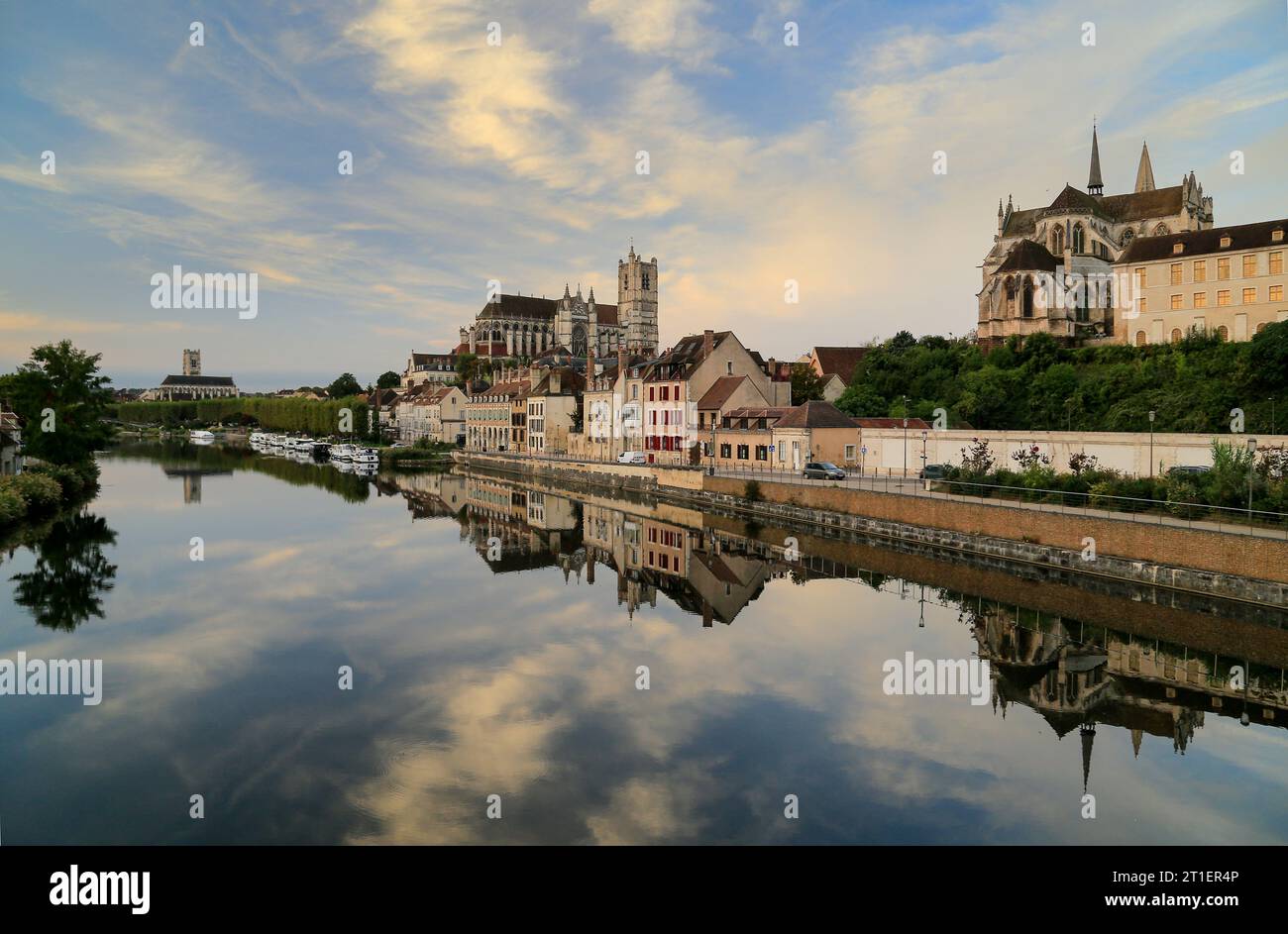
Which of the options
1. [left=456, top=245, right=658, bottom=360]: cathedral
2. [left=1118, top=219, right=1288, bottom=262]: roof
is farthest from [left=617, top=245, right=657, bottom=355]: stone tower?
[left=1118, top=219, right=1288, bottom=262]: roof

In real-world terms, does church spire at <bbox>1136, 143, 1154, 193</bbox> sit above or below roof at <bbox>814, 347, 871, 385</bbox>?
above

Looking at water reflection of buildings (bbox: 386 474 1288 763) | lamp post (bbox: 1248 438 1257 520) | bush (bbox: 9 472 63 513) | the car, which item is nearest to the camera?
water reflection of buildings (bbox: 386 474 1288 763)

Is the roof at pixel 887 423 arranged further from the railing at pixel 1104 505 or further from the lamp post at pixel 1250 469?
the lamp post at pixel 1250 469

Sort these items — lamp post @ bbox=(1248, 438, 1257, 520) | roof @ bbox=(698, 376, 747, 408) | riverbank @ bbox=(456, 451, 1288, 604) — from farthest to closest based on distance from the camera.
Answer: roof @ bbox=(698, 376, 747, 408)
lamp post @ bbox=(1248, 438, 1257, 520)
riverbank @ bbox=(456, 451, 1288, 604)

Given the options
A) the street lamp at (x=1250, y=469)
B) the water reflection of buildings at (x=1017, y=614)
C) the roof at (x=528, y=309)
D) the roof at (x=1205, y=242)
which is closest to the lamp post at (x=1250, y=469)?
the street lamp at (x=1250, y=469)

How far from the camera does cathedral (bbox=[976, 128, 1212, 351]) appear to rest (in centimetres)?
5584

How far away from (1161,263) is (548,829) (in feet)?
173

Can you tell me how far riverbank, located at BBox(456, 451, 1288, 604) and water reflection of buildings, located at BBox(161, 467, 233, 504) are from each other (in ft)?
99.1

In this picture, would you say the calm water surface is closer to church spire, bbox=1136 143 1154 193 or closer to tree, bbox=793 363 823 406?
tree, bbox=793 363 823 406

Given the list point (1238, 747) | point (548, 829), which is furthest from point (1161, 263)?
point (548, 829)

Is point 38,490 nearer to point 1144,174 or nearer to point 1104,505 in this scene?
point 1104,505

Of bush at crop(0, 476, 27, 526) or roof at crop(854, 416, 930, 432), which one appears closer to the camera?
bush at crop(0, 476, 27, 526)

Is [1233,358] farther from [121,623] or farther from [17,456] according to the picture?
[17,456]
